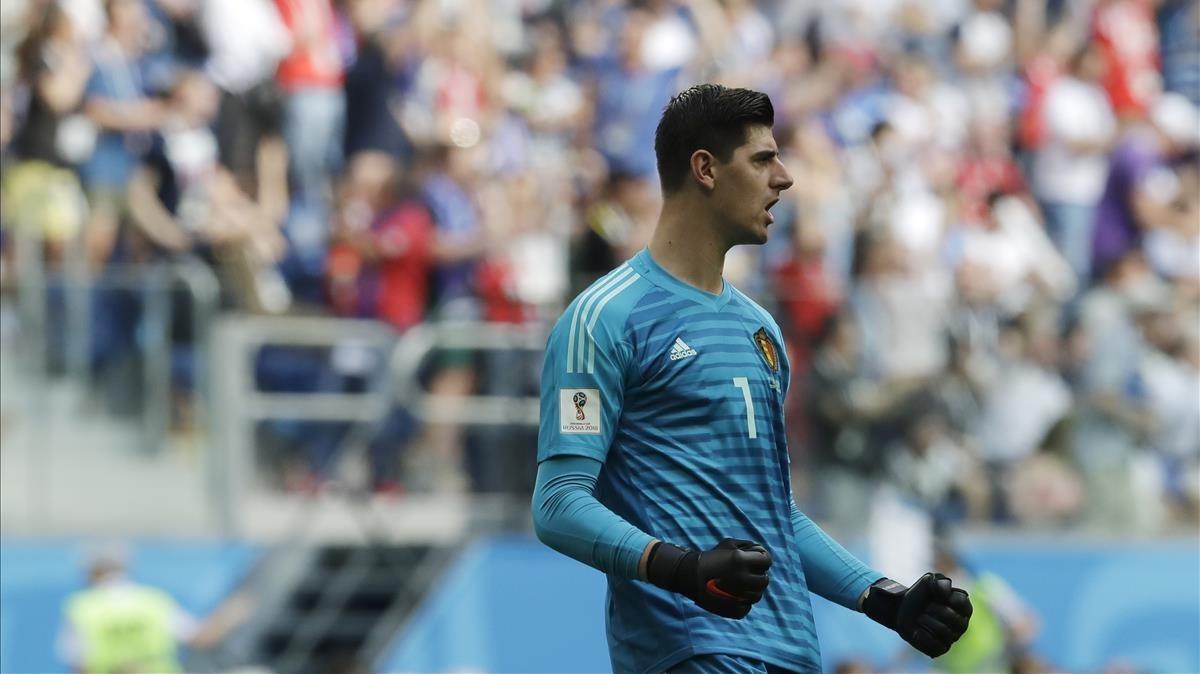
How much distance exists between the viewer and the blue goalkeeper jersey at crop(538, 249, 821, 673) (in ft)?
14.3

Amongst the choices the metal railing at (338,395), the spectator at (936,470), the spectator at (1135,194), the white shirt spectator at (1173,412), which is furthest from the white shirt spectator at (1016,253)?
the metal railing at (338,395)

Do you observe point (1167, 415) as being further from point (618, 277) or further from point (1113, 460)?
point (618, 277)

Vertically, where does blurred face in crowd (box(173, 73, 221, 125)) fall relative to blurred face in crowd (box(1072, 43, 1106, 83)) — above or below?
below

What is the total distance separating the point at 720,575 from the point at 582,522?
35 centimetres

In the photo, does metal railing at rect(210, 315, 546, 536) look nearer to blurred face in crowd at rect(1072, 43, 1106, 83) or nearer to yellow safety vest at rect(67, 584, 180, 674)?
yellow safety vest at rect(67, 584, 180, 674)

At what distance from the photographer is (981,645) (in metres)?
12.8

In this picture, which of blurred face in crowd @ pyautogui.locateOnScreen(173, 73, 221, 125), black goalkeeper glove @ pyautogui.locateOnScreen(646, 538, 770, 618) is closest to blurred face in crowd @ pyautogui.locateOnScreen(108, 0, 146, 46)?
blurred face in crowd @ pyautogui.locateOnScreen(173, 73, 221, 125)

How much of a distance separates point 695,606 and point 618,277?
2.42ft

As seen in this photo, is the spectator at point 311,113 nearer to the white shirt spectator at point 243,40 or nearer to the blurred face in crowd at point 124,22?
the white shirt spectator at point 243,40

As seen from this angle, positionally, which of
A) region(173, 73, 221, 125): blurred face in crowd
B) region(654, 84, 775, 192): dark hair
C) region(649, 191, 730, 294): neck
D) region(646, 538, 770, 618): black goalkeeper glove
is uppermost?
region(173, 73, 221, 125): blurred face in crowd

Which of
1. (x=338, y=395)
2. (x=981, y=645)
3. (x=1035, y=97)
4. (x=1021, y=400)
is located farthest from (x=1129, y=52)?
(x=338, y=395)

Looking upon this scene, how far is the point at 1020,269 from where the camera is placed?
47.5ft

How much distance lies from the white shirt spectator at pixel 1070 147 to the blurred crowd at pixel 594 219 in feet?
0.12

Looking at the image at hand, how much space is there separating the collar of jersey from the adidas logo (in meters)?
0.13
